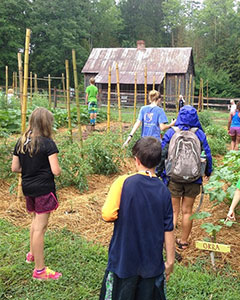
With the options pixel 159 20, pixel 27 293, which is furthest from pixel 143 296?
pixel 159 20

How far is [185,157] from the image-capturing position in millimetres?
3182

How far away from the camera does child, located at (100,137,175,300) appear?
6.21 ft

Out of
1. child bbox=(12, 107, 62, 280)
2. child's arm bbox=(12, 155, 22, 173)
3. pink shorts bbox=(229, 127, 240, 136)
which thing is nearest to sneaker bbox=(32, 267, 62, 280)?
child bbox=(12, 107, 62, 280)

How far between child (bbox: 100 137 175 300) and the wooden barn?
23829mm

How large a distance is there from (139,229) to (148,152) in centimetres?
47

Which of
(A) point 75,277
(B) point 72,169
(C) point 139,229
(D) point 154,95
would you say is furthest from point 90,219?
(C) point 139,229

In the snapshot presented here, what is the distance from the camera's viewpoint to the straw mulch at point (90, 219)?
346 centimetres

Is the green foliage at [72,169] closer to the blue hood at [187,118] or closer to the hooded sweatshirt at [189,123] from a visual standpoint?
the hooded sweatshirt at [189,123]

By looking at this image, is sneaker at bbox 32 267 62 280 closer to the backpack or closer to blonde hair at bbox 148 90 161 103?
the backpack

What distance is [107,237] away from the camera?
3.82m

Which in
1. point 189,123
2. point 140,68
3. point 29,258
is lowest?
point 29,258

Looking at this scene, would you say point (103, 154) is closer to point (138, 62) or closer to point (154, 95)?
point (154, 95)

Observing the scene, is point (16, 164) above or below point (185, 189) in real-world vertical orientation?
above

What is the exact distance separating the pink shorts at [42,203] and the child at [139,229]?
1053 millimetres
